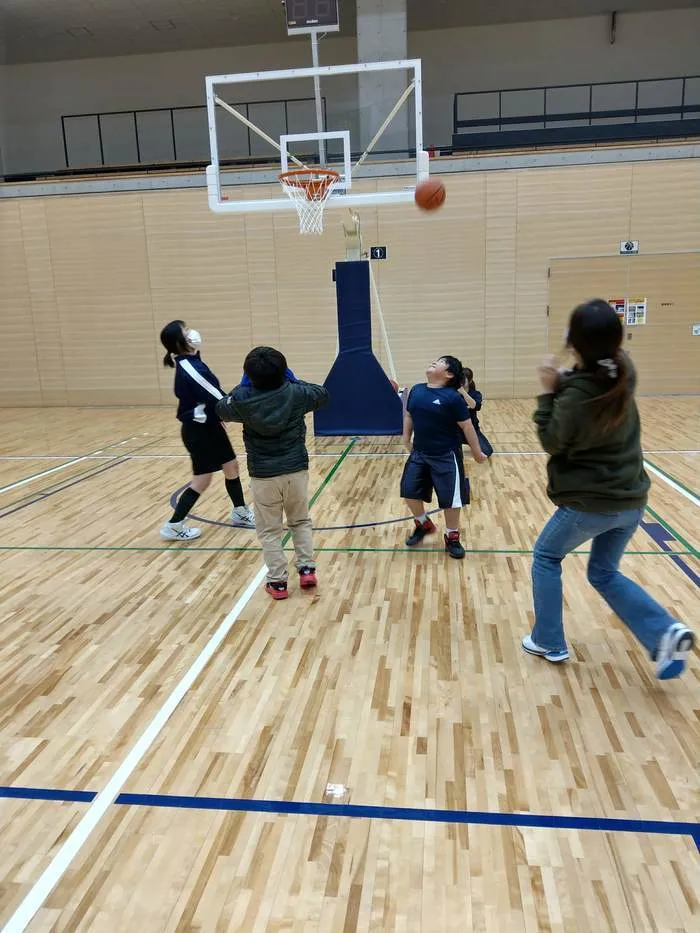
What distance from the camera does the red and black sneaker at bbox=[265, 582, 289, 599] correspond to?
13.9 ft

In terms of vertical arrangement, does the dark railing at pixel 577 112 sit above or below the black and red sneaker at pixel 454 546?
above

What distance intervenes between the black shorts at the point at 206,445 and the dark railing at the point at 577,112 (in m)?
9.81

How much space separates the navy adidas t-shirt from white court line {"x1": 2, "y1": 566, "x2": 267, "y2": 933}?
1.92 m

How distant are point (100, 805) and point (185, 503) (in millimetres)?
3140

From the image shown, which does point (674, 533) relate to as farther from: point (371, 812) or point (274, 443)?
point (371, 812)

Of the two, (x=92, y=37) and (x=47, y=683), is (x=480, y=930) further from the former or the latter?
(x=92, y=37)

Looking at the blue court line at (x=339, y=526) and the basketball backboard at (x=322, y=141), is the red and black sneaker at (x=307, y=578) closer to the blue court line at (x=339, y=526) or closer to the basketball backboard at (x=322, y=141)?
the blue court line at (x=339, y=526)

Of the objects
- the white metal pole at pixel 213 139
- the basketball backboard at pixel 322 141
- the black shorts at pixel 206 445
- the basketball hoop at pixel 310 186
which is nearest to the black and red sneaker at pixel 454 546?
the black shorts at pixel 206 445

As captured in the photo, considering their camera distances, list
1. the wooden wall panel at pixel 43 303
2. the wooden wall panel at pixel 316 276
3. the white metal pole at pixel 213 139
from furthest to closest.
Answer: the wooden wall panel at pixel 43 303 → the wooden wall panel at pixel 316 276 → the white metal pole at pixel 213 139

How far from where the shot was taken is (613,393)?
266 cm

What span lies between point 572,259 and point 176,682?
11.5 meters

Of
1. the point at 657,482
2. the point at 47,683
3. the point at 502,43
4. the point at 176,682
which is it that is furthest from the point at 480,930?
the point at 502,43

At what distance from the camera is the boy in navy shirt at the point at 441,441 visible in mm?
4633

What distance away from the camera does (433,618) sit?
393 cm
